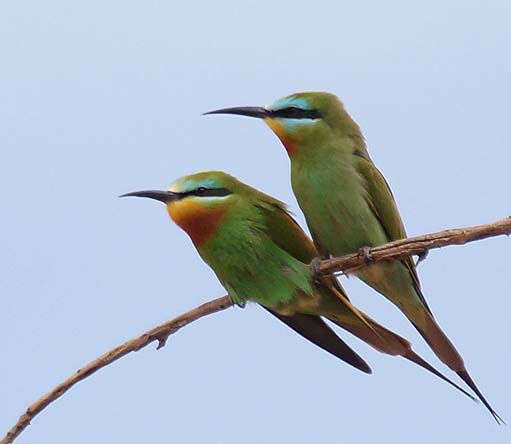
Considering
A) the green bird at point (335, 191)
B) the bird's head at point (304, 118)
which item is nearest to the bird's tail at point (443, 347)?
Result: the green bird at point (335, 191)

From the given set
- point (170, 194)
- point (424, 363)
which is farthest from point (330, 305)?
point (170, 194)

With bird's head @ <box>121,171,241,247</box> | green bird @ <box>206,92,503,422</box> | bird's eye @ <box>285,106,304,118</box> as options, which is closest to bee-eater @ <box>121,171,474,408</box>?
bird's head @ <box>121,171,241,247</box>

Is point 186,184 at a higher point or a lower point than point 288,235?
higher

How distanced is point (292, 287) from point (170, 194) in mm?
399

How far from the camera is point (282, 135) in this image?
3.10 m

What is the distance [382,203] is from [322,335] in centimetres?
46

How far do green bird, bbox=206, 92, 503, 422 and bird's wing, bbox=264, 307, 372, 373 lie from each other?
7.2 inches

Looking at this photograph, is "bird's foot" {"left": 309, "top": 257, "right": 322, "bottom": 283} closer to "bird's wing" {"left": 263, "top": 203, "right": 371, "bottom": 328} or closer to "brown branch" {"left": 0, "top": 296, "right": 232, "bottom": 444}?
"bird's wing" {"left": 263, "top": 203, "right": 371, "bottom": 328}

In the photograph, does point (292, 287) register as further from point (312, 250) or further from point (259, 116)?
point (259, 116)

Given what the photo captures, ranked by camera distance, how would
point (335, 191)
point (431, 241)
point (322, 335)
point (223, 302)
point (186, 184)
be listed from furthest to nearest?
point (335, 191)
point (322, 335)
point (186, 184)
point (223, 302)
point (431, 241)

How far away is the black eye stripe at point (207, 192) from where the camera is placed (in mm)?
2857

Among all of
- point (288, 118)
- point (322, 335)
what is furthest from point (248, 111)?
point (322, 335)

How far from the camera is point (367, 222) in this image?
313 centimetres

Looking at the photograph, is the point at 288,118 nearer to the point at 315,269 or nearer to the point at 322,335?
the point at 315,269
